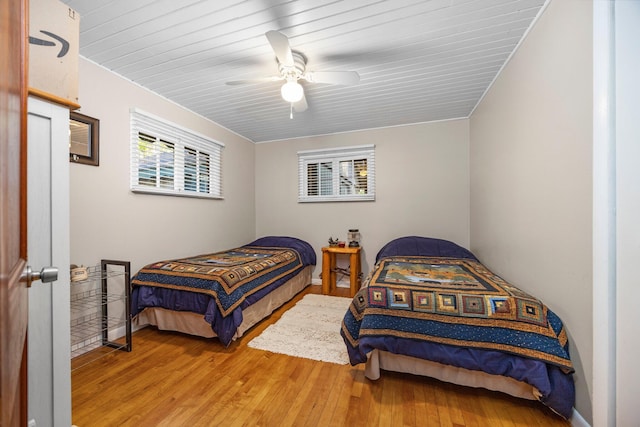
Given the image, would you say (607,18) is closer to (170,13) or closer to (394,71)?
(394,71)

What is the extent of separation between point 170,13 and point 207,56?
43 cm

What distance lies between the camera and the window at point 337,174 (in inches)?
146

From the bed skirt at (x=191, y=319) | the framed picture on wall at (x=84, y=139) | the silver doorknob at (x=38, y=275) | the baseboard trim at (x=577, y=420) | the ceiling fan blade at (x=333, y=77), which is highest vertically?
the ceiling fan blade at (x=333, y=77)

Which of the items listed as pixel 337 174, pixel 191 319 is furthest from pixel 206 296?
pixel 337 174

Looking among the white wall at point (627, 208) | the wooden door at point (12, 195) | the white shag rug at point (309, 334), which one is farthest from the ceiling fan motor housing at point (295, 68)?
the white shag rug at point (309, 334)

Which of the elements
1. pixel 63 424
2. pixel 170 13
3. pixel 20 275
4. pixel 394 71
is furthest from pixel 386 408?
pixel 170 13

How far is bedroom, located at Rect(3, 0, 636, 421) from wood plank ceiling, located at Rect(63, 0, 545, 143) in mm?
204

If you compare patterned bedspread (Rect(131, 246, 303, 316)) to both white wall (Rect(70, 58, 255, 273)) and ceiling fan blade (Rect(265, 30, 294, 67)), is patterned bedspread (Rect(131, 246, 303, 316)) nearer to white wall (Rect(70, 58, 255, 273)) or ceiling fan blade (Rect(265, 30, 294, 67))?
white wall (Rect(70, 58, 255, 273))

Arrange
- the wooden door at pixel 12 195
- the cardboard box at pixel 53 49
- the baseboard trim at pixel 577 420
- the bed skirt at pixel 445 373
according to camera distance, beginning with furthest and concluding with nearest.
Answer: the bed skirt at pixel 445 373 < the baseboard trim at pixel 577 420 < the cardboard box at pixel 53 49 < the wooden door at pixel 12 195

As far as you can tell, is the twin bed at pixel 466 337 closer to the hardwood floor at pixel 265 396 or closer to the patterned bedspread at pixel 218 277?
the hardwood floor at pixel 265 396

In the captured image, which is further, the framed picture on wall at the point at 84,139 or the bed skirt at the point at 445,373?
the framed picture on wall at the point at 84,139

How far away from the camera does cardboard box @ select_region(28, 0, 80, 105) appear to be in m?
0.87

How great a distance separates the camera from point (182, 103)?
282cm

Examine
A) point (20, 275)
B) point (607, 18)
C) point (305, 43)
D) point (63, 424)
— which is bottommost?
point (63, 424)
